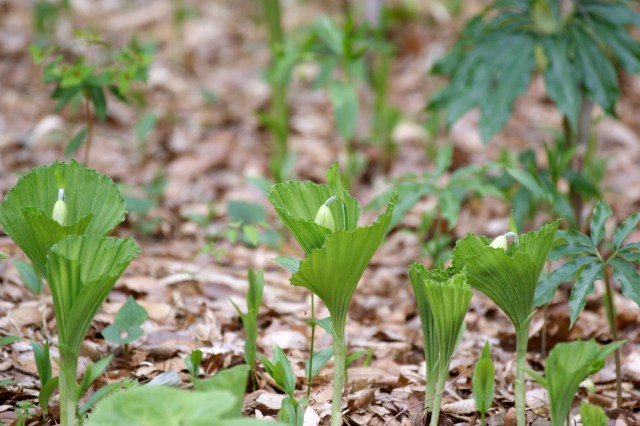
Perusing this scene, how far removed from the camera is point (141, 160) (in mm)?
3824

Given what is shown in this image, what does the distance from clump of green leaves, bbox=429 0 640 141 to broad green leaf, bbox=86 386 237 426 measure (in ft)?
5.27

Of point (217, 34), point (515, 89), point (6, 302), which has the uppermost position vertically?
point (217, 34)

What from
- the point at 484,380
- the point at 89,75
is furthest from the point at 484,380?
the point at 89,75

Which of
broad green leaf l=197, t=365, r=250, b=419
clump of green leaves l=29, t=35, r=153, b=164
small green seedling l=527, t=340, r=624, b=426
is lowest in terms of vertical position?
broad green leaf l=197, t=365, r=250, b=419

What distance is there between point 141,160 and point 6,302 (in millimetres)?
1802

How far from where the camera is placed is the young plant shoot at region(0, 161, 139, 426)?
4.12 ft

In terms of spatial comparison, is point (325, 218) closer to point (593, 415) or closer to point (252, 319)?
point (252, 319)

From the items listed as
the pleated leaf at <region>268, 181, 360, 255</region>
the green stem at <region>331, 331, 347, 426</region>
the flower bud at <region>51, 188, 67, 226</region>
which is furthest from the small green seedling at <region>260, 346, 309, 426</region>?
the flower bud at <region>51, 188, 67, 226</region>

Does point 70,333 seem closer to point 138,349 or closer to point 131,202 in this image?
point 138,349

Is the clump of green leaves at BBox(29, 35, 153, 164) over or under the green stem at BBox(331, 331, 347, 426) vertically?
over

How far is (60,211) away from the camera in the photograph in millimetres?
1354

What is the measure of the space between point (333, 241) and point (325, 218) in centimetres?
9

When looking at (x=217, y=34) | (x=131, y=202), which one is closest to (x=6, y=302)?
(x=131, y=202)

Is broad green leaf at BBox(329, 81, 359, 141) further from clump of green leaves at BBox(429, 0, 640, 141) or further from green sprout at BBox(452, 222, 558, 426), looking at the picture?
green sprout at BBox(452, 222, 558, 426)
